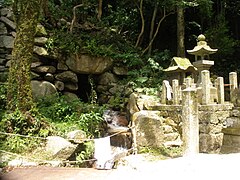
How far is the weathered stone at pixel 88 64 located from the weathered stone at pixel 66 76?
11.6 inches

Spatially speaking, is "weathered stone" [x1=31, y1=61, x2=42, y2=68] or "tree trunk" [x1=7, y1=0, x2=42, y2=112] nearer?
"tree trunk" [x1=7, y1=0, x2=42, y2=112]

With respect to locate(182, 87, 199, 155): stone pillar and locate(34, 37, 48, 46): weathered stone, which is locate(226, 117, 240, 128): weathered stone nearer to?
locate(182, 87, 199, 155): stone pillar

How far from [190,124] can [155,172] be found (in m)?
1.66

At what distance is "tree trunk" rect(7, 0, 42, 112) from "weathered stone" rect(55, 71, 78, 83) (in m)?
4.87

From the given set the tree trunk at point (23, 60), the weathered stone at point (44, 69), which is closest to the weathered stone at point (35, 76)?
the weathered stone at point (44, 69)

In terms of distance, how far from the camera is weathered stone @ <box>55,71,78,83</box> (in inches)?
473

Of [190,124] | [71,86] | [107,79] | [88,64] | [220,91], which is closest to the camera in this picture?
[190,124]

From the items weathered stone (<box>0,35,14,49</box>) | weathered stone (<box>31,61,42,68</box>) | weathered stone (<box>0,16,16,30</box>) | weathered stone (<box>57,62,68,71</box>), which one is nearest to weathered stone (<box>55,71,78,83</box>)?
weathered stone (<box>57,62,68,71</box>)

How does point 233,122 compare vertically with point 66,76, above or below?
below

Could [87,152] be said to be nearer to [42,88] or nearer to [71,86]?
[42,88]

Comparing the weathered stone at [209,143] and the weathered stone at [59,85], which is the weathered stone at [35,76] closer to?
the weathered stone at [59,85]

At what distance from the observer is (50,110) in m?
8.93

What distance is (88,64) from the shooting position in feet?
41.1

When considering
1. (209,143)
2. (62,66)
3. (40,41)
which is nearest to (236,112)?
(209,143)
